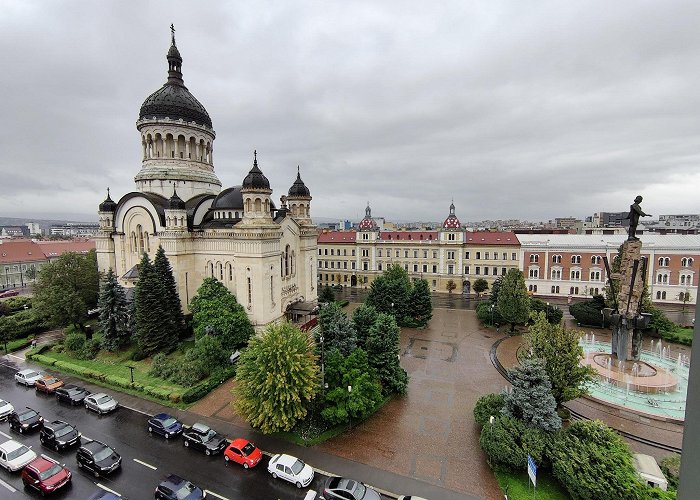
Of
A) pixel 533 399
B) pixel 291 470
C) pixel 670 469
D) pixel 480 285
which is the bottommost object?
pixel 291 470

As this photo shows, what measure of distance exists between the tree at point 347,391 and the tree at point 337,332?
1876 mm

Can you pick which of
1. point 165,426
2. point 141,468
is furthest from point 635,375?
point 141,468

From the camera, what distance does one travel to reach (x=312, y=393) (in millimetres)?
18844

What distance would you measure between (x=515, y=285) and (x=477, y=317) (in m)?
7.37

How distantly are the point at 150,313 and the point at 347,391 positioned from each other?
1768 cm

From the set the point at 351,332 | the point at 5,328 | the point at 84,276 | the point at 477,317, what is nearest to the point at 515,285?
the point at 477,317

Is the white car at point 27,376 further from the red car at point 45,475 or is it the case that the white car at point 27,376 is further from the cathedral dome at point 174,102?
the cathedral dome at point 174,102

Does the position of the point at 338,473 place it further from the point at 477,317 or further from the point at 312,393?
the point at 477,317

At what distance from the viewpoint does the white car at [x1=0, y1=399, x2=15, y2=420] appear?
2080 centimetres

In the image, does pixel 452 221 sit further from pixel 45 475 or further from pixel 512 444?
pixel 45 475

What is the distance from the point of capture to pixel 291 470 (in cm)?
1597

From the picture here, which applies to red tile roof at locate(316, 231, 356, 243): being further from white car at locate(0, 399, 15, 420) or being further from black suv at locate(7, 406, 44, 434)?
black suv at locate(7, 406, 44, 434)

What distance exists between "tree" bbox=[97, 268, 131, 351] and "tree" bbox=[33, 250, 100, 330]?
4.75 m

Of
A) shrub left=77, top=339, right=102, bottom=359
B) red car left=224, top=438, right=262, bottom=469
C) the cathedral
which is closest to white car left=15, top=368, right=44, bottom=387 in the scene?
shrub left=77, top=339, right=102, bottom=359
